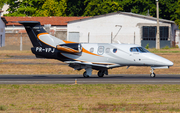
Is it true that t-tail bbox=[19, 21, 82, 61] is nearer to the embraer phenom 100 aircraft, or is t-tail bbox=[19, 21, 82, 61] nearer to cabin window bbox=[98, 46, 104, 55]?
the embraer phenom 100 aircraft

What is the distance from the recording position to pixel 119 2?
90.0 meters

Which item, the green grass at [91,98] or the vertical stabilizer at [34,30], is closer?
the green grass at [91,98]

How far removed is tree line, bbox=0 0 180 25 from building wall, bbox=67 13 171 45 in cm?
1885

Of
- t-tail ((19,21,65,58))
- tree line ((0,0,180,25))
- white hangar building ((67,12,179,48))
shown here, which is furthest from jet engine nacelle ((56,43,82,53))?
tree line ((0,0,180,25))

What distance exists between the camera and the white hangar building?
216ft

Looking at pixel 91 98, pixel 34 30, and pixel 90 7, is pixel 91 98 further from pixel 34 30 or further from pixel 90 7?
pixel 90 7

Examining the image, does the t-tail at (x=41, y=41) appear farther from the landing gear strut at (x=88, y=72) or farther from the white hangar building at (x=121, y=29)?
the white hangar building at (x=121, y=29)

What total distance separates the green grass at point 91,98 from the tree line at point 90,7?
65.3 metres

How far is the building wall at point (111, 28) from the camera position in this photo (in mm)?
65938

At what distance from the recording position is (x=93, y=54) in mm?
28500

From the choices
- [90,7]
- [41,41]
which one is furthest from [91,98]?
[90,7]

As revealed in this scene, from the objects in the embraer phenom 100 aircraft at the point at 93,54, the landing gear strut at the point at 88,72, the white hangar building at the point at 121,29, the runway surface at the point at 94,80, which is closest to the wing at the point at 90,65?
the embraer phenom 100 aircraft at the point at 93,54

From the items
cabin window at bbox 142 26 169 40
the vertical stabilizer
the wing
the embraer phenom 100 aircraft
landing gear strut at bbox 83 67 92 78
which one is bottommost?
landing gear strut at bbox 83 67 92 78

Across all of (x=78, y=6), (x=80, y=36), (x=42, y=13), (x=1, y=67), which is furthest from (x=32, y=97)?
(x=78, y=6)
